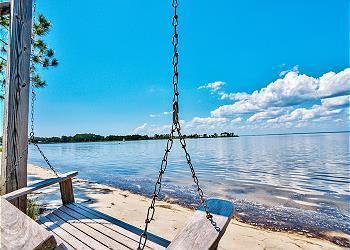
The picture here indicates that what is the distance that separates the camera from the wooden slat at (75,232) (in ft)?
9.77

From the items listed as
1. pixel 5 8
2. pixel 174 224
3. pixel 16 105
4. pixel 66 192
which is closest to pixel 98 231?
pixel 66 192

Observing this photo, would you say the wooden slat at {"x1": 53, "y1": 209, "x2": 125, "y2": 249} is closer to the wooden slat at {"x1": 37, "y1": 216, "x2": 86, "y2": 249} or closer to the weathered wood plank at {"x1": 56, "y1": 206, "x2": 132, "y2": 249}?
the weathered wood plank at {"x1": 56, "y1": 206, "x2": 132, "y2": 249}

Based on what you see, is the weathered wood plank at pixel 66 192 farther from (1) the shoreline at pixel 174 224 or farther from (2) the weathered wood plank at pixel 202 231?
(2) the weathered wood plank at pixel 202 231

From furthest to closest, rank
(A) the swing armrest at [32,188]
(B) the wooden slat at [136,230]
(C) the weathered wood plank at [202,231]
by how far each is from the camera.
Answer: (A) the swing armrest at [32,188] < (B) the wooden slat at [136,230] < (C) the weathered wood plank at [202,231]

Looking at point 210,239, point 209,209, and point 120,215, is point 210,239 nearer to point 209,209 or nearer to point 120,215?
point 209,209

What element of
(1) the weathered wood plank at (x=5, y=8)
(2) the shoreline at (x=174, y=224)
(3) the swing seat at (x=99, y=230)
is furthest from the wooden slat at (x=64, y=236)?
(1) the weathered wood plank at (x=5, y=8)

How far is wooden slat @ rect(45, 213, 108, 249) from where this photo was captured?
2978 millimetres

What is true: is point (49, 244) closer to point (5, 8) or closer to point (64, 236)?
point (64, 236)

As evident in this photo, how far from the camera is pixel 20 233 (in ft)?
4.58

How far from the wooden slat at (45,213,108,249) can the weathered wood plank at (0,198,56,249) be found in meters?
1.64

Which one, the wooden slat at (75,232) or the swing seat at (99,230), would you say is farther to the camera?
the wooden slat at (75,232)

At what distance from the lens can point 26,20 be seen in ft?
13.1

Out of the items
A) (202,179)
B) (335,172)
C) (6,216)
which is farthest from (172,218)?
(335,172)

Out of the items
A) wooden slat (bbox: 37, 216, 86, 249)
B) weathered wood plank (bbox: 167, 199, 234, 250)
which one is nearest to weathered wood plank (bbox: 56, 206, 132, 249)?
wooden slat (bbox: 37, 216, 86, 249)
